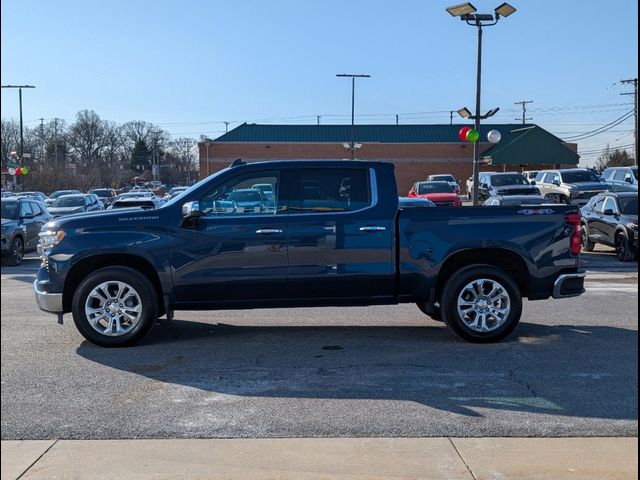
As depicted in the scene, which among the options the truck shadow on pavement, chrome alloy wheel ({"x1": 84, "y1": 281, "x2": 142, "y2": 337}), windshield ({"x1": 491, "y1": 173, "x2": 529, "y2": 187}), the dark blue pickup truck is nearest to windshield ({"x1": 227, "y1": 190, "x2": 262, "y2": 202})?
the dark blue pickup truck

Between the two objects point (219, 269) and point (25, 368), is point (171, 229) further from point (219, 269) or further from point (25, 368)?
point (25, 368)

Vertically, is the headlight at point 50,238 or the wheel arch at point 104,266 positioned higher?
the headlight at point 50,238

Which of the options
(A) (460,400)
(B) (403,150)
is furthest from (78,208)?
(B) (403,150)

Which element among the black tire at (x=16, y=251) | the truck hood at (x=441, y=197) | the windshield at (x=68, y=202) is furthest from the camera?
the windshield at (x=68, y=202)

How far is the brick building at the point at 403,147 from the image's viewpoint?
58.6m

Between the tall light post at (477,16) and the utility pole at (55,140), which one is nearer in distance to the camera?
the tall light post at (477,16)

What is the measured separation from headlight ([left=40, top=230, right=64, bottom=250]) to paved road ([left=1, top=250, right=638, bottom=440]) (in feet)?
3.50

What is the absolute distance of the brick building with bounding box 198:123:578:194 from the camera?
58594 mm

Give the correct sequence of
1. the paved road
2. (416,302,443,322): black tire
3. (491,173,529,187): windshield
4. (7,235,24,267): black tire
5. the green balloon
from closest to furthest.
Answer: the paved road, (416,302,443,322): black tire, (7,235,24,267): black tire, the green balloon, (491,173,529,187): windshield

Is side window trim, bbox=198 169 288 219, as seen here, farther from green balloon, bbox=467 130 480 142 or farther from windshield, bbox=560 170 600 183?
windshield, bbox=560 170 600 183

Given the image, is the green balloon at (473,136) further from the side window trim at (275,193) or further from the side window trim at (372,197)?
the side window trim at (275,193)

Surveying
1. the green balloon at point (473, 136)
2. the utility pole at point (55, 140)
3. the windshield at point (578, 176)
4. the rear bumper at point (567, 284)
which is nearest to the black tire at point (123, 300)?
the rear bumper at point (567, 284)

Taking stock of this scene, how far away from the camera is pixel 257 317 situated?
31.4 feet

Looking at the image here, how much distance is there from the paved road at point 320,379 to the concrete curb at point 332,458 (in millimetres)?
181
